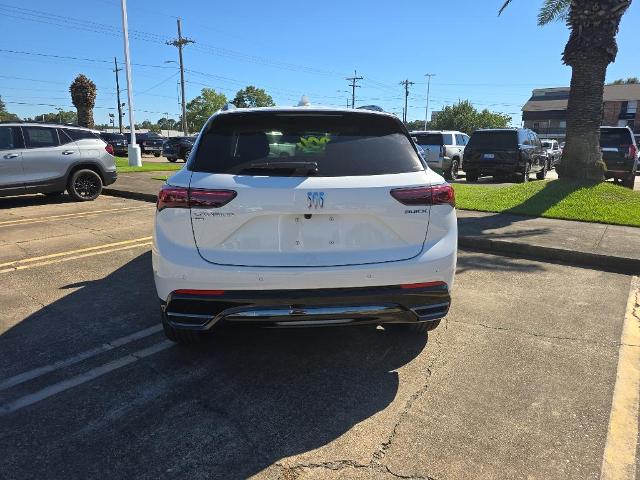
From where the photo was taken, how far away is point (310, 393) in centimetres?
304

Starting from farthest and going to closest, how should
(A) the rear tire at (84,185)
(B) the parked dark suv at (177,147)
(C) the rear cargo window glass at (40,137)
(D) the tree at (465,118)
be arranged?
(D) the tree at (465,118) → (B) the parked dark suv at (177,147) → (A) the rear tire at (84,185) → (C) the rear cargo window glass at (40,137)

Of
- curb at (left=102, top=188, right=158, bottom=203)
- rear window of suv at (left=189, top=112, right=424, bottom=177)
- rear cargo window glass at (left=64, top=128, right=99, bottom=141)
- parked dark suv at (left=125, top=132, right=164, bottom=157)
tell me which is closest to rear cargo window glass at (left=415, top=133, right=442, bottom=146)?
curb at (left=102, top=188, right=158, bottom=203)

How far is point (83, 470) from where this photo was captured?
234 centimetres

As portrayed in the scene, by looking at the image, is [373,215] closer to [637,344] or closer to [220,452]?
[220,452]

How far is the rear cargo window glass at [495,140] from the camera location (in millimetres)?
16031

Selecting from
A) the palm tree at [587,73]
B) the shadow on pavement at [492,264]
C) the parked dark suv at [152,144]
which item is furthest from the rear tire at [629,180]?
the parked dark suv at [152,144]

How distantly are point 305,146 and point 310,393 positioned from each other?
1.60 metres

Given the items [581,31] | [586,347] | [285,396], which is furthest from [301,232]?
[581,31]

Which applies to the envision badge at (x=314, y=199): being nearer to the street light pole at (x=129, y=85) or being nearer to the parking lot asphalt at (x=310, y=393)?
the parking lot asphalt at (x=310, y=393)

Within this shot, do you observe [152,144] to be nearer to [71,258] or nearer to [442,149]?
[442,149]

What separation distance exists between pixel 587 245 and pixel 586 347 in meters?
3.18

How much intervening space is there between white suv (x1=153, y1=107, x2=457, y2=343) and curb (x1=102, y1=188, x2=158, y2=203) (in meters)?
8.99

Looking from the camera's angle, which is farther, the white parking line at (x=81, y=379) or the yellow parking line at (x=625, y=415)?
the white parking line at (x=81, y=379)

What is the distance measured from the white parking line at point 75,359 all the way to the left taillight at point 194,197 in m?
1.38
